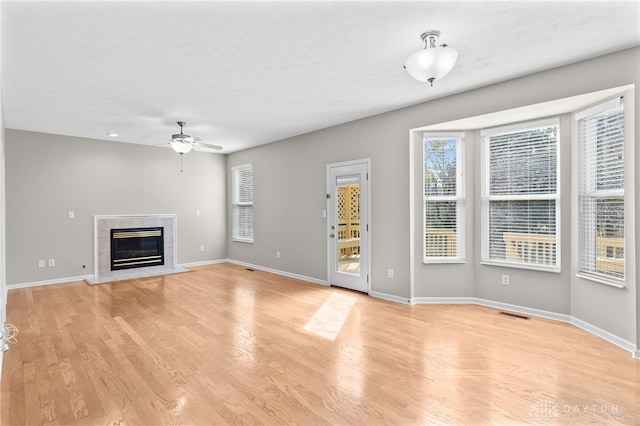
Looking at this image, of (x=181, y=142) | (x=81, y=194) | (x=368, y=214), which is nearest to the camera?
(x=181, y=142)

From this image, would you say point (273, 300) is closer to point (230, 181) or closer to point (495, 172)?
point (495, 172)

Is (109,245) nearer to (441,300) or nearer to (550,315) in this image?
(441,300)

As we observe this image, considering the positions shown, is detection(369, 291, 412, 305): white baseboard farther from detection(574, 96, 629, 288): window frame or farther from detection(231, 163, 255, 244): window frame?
detection(231, 163, 255, 244): window frame

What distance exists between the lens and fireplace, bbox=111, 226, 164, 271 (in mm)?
6719

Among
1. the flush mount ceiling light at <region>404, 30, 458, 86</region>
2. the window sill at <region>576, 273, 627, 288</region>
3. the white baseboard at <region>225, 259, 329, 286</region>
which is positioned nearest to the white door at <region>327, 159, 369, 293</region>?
the white baseboard at <region>225, 259, 329, 286</region>

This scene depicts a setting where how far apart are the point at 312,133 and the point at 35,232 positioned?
5.10m

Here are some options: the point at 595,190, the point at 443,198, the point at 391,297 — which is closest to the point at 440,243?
the point at 443,198

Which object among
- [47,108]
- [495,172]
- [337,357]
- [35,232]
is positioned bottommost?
[337,357]

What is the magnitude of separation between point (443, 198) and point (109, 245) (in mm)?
6227

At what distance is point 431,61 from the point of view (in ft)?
7.98

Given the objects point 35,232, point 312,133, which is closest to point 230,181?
point 312,133

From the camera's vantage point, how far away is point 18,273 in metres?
5.62

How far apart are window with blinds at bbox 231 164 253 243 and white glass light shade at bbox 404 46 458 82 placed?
5.44m

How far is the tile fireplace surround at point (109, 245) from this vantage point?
6.42 meters
